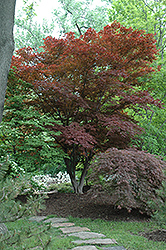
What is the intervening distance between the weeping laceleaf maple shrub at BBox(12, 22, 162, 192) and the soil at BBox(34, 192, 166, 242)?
0.74 meters

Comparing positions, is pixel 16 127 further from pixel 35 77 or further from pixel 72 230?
pixel 72 230

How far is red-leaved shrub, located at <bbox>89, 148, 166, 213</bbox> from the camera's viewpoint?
4.13 metres

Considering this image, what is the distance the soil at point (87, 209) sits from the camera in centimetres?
442

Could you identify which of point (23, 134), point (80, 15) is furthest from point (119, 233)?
point (80, 15)

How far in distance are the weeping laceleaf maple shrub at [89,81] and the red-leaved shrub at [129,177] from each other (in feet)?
2.67

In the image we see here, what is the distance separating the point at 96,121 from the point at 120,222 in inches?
102

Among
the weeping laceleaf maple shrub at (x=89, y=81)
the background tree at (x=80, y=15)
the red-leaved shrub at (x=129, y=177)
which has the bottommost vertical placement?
the red-leaved shrub at (x=129, y=177)

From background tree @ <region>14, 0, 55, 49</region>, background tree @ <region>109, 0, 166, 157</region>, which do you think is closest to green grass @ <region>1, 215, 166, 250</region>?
background tree @ <region>109, 0, 166, 157</region>

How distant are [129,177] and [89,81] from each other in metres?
2.60

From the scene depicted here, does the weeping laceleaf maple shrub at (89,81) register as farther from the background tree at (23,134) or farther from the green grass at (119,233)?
the green grass at (119,233)

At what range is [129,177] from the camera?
13.6 ft

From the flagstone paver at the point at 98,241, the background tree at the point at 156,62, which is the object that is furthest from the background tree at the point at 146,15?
the flagstone paver at the point at 98,241

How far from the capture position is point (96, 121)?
590 cm

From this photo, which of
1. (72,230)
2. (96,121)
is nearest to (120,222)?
(72,230)
